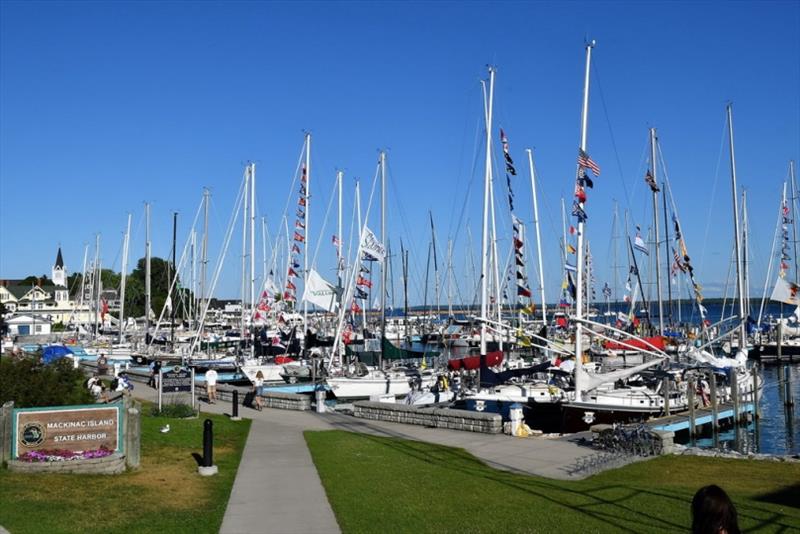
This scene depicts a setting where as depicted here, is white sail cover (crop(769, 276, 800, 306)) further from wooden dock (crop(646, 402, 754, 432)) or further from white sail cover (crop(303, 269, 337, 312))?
white sail cover (crop(303, 269, 337, 312))

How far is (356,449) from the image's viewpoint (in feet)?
68.0

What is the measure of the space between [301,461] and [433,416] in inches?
298

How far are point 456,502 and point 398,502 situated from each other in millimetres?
1038

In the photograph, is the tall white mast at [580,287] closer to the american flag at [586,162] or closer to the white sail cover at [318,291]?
the american flag at [586,162]

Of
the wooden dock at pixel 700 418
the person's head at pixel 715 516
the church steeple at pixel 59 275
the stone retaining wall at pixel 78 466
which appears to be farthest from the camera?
the church steeple at pixel 59 275

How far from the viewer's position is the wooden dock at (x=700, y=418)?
2759 centimetres

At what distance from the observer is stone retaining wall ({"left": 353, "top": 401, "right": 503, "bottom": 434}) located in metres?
24.2

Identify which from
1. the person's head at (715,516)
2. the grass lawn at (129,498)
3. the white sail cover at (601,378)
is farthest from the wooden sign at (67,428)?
the white sail cover at (601,378)

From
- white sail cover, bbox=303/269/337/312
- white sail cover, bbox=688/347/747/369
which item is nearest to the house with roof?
white sail cover, bbox=303/269/337/312

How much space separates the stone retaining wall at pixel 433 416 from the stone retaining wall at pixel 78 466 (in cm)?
1119

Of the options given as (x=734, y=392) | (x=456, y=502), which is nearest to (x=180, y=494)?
(x=456, y=502)

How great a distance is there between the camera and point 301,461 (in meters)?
19.0

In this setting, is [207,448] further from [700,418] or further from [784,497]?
[700,418]

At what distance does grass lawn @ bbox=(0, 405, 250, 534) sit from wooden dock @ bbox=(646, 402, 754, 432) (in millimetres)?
14101
